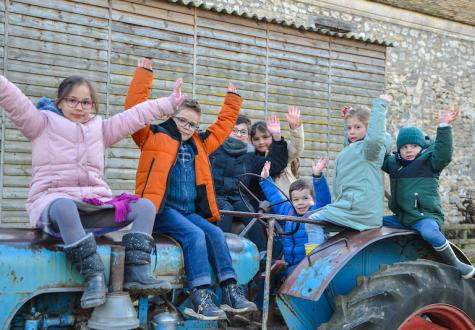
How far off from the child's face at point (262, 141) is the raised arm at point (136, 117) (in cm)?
178

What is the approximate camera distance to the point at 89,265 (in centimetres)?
264

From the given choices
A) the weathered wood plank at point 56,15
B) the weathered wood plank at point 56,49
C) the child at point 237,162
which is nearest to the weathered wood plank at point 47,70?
the weathered wood plank at point 56,49

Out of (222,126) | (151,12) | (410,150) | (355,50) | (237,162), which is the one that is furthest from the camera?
(355,50)

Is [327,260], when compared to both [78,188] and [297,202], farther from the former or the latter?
[78,188]

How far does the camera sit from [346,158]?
371 centimetres

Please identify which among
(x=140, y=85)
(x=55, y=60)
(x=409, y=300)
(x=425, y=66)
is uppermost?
(x=425, y=66)

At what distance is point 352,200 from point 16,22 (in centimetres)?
576

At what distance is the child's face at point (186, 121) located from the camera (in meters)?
3.42

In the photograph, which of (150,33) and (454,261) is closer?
(454,261)

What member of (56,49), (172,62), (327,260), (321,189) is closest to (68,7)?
(56,49)

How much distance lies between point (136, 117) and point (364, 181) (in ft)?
4.30

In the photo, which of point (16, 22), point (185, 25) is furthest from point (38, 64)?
point (185, 25)

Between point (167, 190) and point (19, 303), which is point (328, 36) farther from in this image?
point (19, 303)

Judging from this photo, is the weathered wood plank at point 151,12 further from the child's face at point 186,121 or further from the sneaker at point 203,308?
the sneaker at point 203,308
